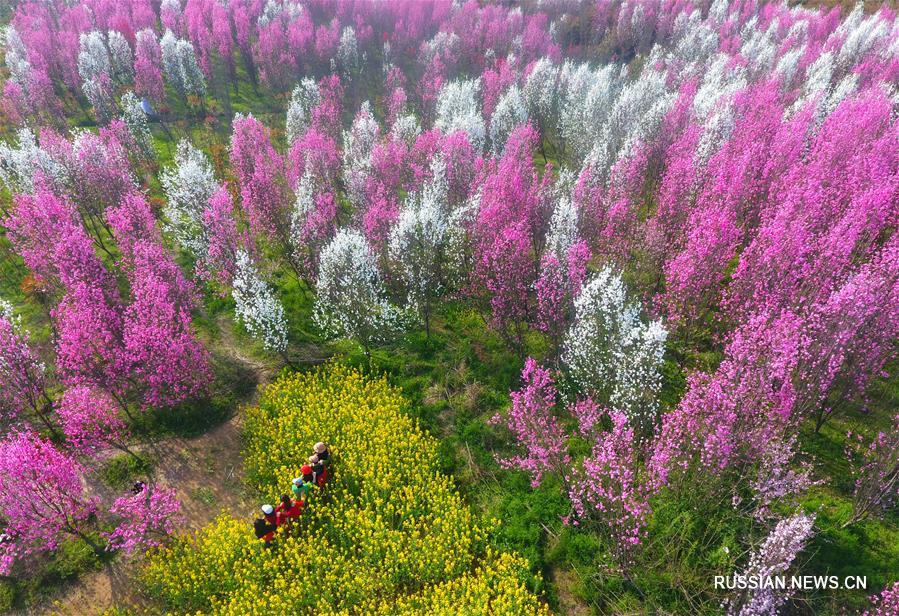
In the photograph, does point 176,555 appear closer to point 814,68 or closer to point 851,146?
point 851,146

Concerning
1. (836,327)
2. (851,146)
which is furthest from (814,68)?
(836,327)

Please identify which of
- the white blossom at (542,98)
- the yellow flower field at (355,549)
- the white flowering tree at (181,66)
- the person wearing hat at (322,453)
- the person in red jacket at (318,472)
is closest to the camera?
the yellow flower field at (355,549)

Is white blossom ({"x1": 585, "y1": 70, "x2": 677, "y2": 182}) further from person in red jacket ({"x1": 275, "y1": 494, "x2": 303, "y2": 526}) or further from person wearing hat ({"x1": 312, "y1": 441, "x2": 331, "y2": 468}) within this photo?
person in red jacket ({"x1": 275, "y1": 494, "x2": 303, "y2": 526})

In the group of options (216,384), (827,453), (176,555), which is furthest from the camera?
(216,384)

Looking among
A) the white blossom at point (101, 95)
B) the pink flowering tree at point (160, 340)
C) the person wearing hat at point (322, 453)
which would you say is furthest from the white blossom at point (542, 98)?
the white blossom at point (101, 95)

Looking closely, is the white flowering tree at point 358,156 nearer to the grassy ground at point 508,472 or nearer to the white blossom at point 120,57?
the grassy ground at point 508,472
